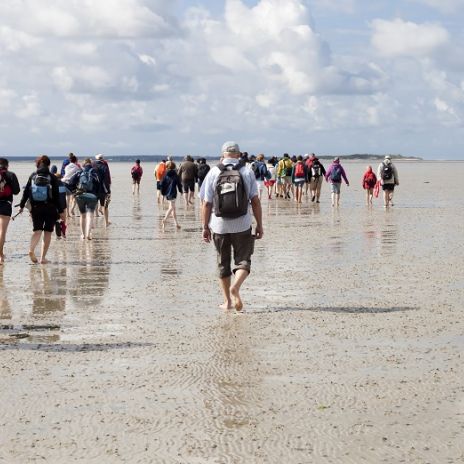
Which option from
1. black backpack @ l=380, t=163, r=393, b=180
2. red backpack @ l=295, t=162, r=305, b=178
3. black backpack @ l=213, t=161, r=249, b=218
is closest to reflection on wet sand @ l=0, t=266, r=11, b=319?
black backpack @ l=213, t=161, r=249, b=218

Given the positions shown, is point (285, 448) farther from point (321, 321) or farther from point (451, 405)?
point (321, 321)

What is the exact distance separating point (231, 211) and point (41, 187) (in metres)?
5.20

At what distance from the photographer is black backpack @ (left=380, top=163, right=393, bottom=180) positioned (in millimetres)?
26819

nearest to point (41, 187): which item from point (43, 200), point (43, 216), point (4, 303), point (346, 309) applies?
point (43, 200)

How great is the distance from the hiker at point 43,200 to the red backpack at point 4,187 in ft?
0.84

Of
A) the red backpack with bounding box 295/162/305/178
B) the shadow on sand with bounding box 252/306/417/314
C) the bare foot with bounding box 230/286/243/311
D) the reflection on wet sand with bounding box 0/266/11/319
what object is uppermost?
the red backpack with bounding box 295/162/305/178

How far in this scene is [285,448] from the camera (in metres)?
5.22

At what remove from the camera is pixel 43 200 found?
44.9 feet

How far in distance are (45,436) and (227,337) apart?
305 cm

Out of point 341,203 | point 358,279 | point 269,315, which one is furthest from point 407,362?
point 341,203

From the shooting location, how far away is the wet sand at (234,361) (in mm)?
5344

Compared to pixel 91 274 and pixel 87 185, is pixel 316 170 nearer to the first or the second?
pixel 87 185

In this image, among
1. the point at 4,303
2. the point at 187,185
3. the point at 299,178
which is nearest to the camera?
the point at 4,303

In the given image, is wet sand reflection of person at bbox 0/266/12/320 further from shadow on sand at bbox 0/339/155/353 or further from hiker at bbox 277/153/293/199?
hiker at bbox 277/153/293/199
